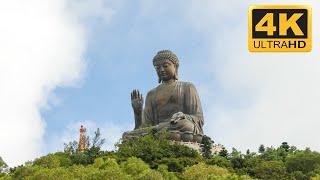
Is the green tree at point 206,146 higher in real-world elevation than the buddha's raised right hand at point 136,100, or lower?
lower

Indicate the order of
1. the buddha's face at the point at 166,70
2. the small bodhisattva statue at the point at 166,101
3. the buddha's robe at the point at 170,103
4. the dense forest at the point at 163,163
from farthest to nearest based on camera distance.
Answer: the buddha's face at the point at 166,70, the buddha's robe at the point at 170,103, the small bodhisattva statue at the point at 166,101, the dense forest at the point at 163,163

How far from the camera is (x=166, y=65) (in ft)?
108

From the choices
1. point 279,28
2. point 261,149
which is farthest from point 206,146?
point 279,28

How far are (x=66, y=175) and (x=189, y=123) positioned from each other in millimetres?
9821

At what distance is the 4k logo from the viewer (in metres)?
15.7

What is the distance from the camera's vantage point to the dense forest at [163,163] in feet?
75.8

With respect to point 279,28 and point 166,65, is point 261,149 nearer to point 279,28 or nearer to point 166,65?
point 166,65

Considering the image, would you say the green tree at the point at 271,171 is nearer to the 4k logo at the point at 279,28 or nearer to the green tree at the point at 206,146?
the green tree at the point at 206,146

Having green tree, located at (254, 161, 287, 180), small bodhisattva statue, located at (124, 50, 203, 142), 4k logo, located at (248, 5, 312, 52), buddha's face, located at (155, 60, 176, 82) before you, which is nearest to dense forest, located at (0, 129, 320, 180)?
green tree, located at (254, 161, 287, 180)

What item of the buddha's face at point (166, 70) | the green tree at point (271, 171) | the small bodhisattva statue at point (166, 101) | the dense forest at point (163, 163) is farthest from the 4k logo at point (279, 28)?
the buddha's face at point (166, 70)

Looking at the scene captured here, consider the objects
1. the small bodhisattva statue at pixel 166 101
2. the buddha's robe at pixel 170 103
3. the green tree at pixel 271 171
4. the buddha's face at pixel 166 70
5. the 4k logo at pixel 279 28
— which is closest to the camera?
the 4k logo at pixel 279 28

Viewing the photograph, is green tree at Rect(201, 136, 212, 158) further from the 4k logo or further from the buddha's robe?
the 4k logo

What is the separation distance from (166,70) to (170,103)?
4.25ft

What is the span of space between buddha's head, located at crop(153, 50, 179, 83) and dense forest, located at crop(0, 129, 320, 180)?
3188 millimetres
